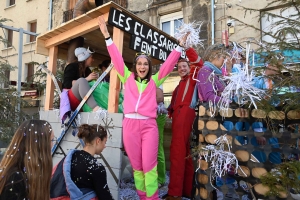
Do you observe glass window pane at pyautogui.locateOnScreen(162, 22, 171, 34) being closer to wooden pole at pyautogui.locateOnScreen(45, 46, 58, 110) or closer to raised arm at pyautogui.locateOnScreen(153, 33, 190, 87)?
wooden pole at pyautogui.locateOnScreen(45, 46, 58, 110)

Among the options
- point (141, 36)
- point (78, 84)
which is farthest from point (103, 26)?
point (78, 84)

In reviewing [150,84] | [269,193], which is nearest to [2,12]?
[150,84]

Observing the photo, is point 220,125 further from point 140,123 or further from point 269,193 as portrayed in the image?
point 140,123

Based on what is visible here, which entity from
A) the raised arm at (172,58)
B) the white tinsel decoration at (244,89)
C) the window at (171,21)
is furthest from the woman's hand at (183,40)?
the window at (171,21)

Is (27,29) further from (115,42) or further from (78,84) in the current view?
(115,42)

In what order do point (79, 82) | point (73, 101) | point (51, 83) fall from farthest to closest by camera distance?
1. point (51, 83)
2. point (73, 101)
3. point (79, 82)

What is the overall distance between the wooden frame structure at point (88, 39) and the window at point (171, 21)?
25.1 ft

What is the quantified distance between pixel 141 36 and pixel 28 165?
7.84 feet

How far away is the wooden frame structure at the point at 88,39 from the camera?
3350mm

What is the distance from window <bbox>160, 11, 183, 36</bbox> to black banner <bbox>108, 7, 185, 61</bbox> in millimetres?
8822

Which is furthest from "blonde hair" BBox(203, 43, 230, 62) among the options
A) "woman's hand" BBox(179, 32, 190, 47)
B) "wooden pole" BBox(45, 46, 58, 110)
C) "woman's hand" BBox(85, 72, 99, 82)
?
"wooden pole" BBox(45, 46, 58, 110)

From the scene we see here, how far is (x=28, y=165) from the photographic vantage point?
4.99 ft

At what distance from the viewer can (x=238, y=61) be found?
2566 millimetres

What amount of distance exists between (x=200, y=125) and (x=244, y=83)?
54 cm
